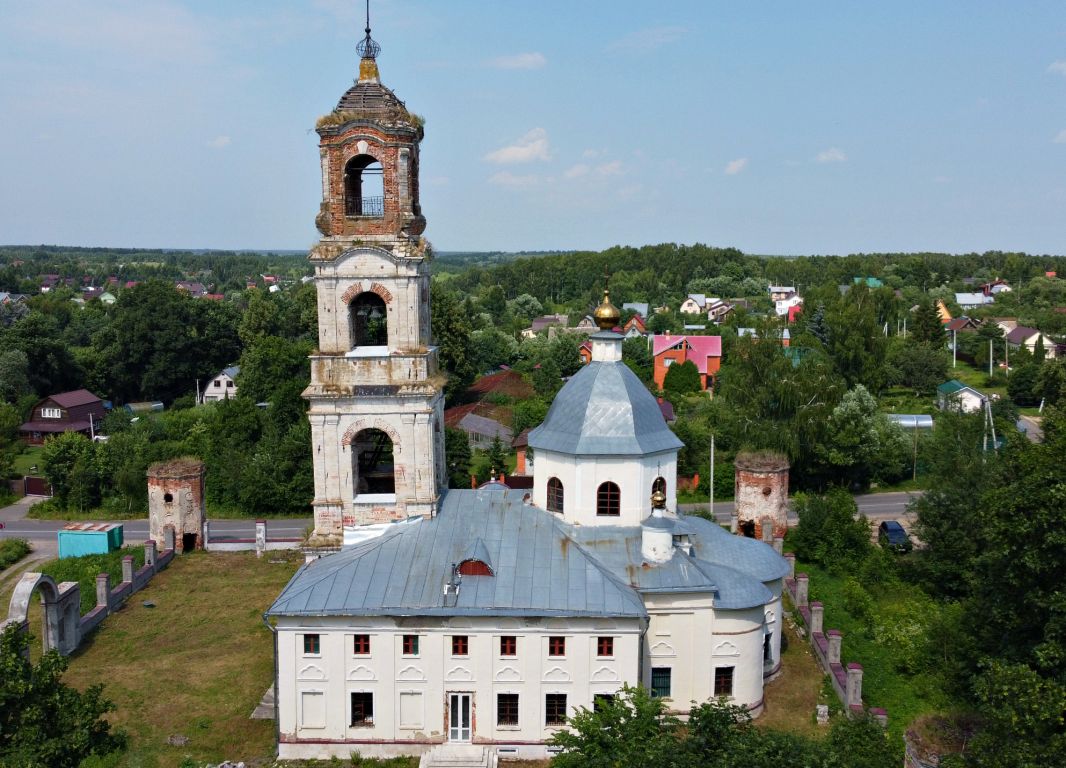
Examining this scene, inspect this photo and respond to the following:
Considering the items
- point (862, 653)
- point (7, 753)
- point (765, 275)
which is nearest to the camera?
point (7, 753)

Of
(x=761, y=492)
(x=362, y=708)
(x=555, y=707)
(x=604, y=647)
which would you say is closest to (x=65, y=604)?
(x=362, y=708)

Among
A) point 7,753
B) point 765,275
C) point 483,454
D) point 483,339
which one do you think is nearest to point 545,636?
point 7,753

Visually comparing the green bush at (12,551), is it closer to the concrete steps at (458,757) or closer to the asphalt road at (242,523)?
the asphalt road at (242,523)

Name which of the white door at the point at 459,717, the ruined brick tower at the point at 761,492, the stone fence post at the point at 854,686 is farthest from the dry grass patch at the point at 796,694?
the ruined brick tower at the point at 761,492

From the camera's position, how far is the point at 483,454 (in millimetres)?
50000

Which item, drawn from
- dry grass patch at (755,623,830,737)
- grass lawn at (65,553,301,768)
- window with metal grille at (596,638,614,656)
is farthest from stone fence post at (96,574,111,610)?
dry grass patch at (755,623,830,737)

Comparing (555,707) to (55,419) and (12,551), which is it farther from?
(55,419)

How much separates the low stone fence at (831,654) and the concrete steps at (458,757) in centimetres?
811

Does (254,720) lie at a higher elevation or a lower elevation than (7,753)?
lower

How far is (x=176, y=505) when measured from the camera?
104 feet

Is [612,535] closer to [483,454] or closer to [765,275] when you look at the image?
[483,454]

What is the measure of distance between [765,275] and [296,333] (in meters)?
96.3

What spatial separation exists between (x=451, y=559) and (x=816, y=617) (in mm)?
10917

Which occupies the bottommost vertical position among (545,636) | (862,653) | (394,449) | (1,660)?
(862,653)
